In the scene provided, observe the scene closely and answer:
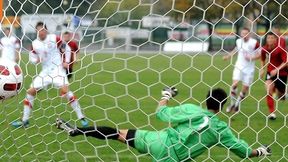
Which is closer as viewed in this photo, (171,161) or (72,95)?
(171,161)

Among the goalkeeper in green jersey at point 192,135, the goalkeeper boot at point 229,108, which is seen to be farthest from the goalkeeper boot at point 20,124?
the goalkeeper boot at point 229,108

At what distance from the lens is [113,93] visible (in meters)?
12.1

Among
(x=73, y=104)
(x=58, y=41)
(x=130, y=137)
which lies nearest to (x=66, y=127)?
(x=130, y=137)

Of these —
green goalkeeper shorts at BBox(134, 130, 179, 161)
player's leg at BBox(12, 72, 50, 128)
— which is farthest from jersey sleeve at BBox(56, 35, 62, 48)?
green goalkeeper shorts at BBox(134, 130, 179, 161)

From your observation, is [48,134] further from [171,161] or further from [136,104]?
[136,104]

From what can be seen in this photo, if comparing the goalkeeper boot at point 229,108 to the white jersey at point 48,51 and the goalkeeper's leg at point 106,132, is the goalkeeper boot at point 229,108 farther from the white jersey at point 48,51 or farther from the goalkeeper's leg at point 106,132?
the goalkeeper's leg at point 106,132

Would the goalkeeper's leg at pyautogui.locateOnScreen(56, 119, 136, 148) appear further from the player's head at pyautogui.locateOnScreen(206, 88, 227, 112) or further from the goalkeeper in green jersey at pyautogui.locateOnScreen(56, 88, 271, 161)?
the player's head at pyautogui.locateOnScreen(206, 88, 227, 112)

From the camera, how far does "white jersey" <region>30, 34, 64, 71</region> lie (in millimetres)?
7352

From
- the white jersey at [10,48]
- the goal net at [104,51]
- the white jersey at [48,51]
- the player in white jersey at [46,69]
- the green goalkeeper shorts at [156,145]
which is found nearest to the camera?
the green goalkeeper shorts at [156,145]

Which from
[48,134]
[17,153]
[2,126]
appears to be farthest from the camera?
[2,126]

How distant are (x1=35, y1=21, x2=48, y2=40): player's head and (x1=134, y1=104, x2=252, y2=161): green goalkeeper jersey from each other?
238cm

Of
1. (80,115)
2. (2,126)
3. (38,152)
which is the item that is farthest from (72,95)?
(38,152)

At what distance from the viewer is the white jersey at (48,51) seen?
7352 millimetres

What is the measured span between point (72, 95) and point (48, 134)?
1052mm
